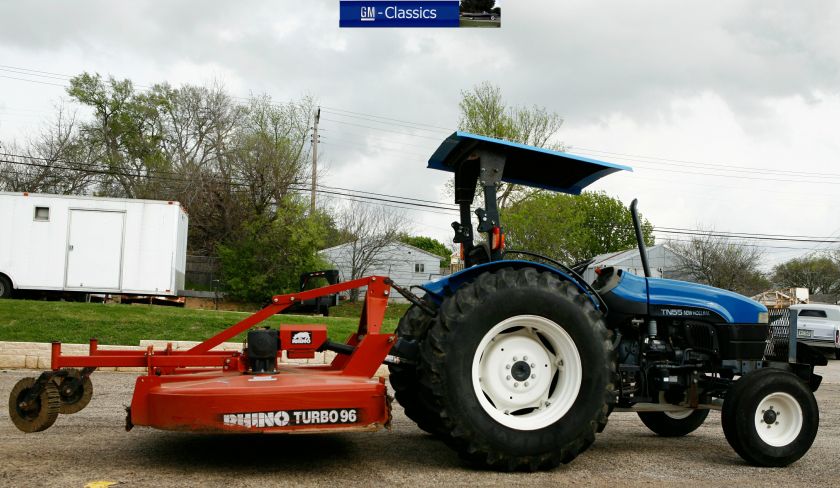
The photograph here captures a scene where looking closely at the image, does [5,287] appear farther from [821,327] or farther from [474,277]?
[821,327]

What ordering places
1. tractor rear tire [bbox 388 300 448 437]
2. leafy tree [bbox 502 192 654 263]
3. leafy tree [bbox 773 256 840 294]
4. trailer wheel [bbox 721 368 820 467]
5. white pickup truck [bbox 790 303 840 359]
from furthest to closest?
1. leafy tree [bbox 773 256 840 294]
2. leafy tree [bbox 502 192 654 263]
3. white pickup truck [bbox 790 303 840 359]
4. tractor rear tire [bbox 388 300 448 437]
5. trailer wheel [bbox 721 368 820 467]

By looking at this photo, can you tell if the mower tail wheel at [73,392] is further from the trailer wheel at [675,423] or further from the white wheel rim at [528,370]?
the trailer wheel at [675,423]

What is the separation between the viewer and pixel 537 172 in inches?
251

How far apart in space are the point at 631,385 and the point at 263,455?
2.86 metres

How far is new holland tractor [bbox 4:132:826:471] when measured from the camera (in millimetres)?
4781

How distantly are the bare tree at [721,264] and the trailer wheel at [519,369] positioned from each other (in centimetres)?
4790

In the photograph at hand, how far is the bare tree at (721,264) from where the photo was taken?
50.2 m

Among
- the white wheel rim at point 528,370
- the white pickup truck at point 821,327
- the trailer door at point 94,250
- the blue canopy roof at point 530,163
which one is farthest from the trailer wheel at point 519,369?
the white pickup truck at point 821,327

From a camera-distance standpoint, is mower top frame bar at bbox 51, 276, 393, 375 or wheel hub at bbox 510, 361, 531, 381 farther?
wheel hub at bbox 510, 361, 531, 381

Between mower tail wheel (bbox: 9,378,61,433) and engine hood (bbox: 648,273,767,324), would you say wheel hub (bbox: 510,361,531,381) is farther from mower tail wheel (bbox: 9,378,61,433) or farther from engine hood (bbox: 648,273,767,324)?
mower tail wheel (bbox: 9,378,61,433)

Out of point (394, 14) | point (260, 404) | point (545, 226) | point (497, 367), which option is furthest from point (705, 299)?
point (545, 226)

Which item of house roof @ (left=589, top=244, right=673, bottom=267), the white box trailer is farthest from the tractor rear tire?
the white box trailer

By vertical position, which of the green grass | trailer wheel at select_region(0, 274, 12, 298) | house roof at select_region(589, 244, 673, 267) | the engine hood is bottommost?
the green grass

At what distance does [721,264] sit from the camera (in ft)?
166
